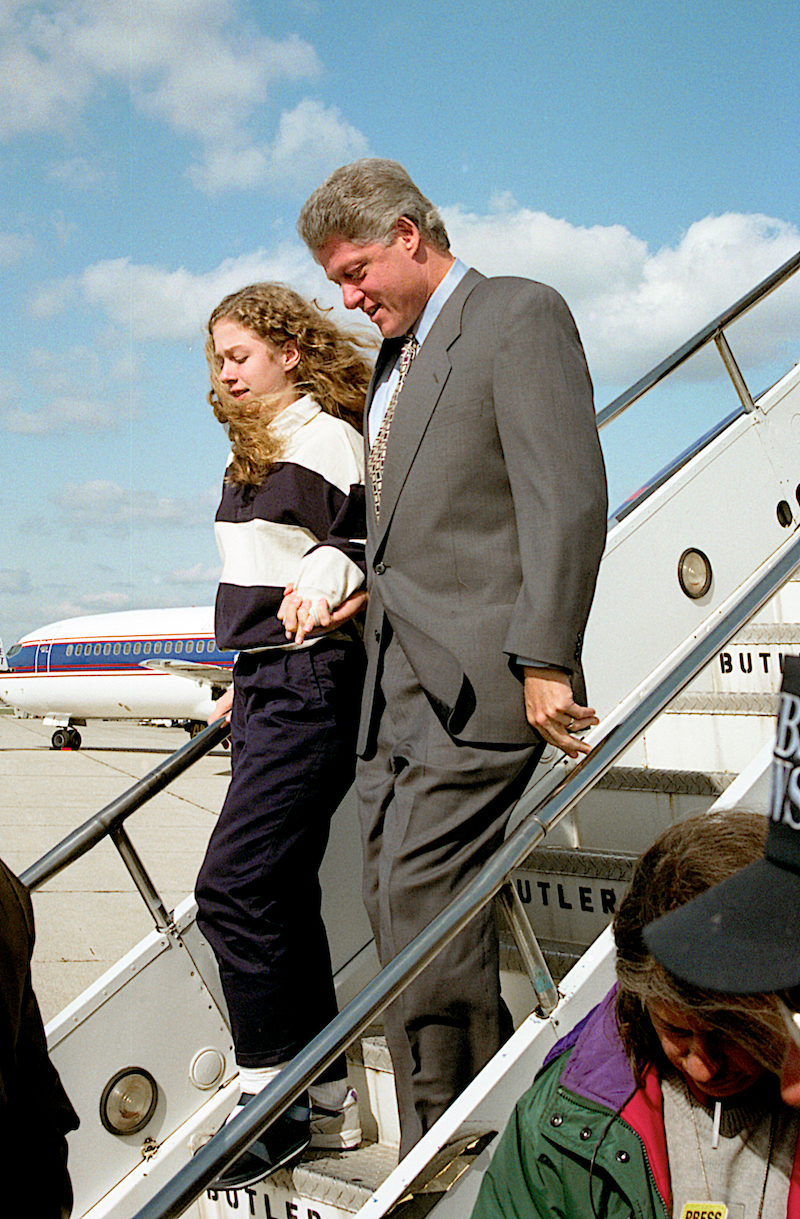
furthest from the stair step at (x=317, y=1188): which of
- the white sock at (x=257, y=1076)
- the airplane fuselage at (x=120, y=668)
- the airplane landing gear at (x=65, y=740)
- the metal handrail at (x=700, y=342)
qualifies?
the airplane landing gear at (x=65, y=740)

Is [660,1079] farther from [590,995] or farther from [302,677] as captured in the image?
[302,677]

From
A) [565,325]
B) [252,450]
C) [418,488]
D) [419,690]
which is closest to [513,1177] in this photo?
[419,690]

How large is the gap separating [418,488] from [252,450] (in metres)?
0.56

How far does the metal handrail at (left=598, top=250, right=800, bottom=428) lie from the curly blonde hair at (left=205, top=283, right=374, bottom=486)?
3.97 feet

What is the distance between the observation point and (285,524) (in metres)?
2.48

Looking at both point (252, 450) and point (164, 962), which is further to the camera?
point (164, 962)

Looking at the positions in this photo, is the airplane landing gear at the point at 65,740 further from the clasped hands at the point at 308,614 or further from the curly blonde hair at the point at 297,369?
the clasped hands at the point at 308,614

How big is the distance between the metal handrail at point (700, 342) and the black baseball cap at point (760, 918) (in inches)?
109

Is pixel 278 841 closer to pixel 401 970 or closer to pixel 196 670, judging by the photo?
pixel 401 970

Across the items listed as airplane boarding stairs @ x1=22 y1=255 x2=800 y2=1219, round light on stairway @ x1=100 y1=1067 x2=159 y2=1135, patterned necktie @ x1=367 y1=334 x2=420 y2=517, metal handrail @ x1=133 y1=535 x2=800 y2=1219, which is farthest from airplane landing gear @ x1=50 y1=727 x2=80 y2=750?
metal handrail @ x1=133 y1=535 x2=800 y2=1219

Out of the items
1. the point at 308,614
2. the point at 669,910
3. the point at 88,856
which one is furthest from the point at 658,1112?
the point at 88,856

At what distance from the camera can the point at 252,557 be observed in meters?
2.48

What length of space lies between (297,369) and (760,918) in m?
A: 1.98

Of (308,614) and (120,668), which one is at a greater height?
(308,614)
